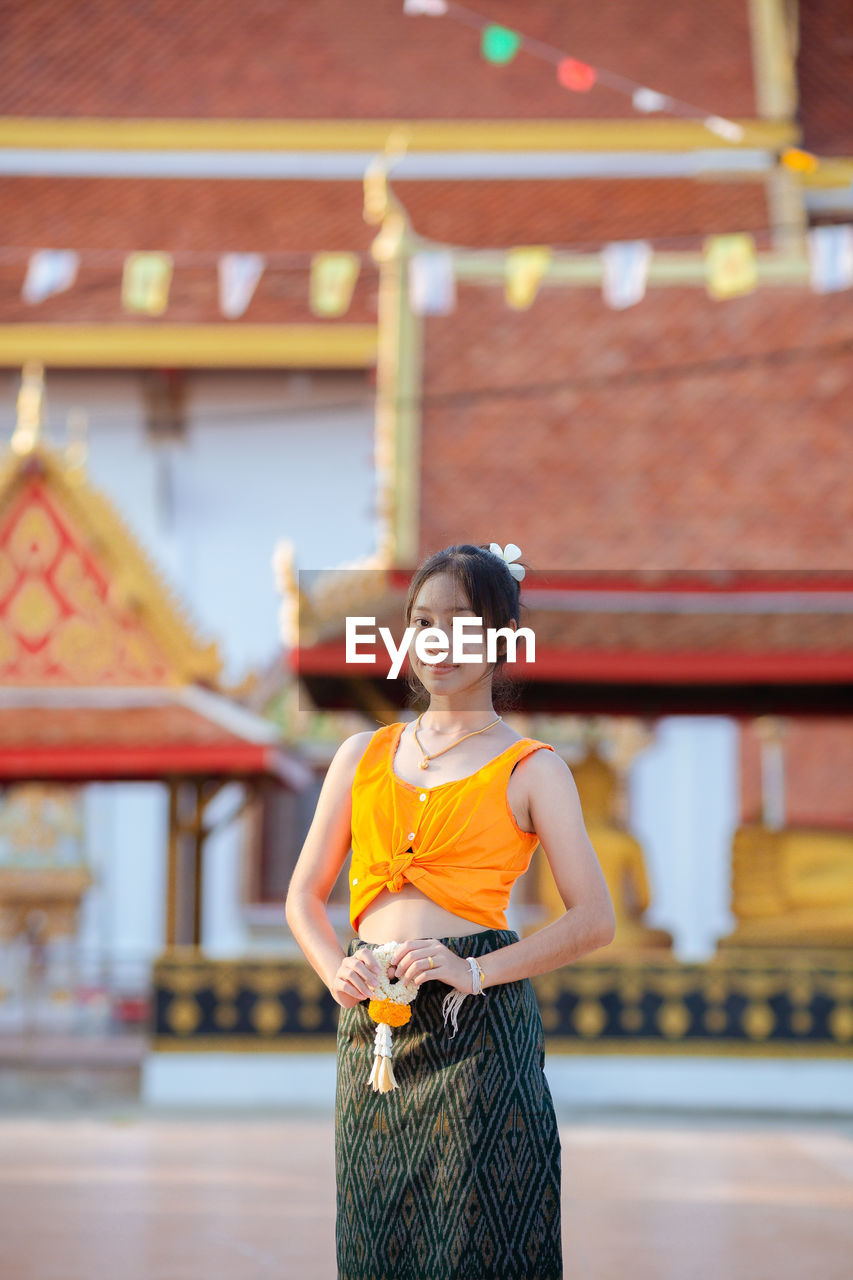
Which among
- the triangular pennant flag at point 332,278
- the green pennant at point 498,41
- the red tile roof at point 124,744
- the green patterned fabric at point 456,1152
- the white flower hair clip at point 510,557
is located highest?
the green pennant at point 498,41

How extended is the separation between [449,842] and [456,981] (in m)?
0.18

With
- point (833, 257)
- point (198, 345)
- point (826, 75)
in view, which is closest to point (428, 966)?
point (833, 257)

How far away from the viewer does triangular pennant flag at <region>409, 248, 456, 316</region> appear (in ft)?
28.5

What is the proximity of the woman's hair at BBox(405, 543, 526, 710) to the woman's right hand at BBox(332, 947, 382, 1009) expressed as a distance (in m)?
0.43

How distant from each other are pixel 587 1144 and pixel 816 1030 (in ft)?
6.08

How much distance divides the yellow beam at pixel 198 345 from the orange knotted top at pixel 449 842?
11202mm

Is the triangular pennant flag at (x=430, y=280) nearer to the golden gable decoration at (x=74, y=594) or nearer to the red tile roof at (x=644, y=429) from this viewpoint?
the red tile roof at (x=644, y=429)

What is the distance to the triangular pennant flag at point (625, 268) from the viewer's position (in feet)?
28.8

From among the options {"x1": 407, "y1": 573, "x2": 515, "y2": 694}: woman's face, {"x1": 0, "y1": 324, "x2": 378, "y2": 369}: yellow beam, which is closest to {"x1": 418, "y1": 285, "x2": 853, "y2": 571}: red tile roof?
{"x1": 0, "y1": 324, "x2": 378, "y2": 369}: yellow beam

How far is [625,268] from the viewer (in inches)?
345

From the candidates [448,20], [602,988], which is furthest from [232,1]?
[602,988]

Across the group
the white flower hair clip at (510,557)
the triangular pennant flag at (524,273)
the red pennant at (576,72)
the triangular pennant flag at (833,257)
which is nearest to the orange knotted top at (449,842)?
the white flower hair clip at (510,557)

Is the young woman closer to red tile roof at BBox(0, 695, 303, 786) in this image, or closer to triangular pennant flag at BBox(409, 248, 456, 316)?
red tile roof at BBox(0, 695, 303, 786)

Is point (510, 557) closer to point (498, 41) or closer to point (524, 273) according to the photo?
point (524, 273)
